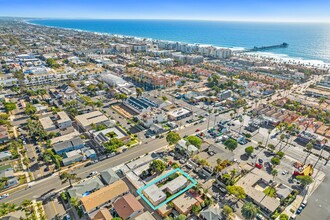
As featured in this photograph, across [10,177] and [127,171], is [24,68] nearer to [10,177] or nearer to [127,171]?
[10,177]

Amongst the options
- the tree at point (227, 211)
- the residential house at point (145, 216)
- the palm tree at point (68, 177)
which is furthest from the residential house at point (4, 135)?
the tree at point (227, 211)

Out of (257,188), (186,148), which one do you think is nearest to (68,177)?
(186,148)

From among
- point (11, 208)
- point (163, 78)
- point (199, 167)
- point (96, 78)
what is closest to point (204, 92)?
point (163, 78)

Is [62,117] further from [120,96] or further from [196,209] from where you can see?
[196,209]

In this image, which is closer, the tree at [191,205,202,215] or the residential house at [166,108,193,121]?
the tree at [191,205,202,215]

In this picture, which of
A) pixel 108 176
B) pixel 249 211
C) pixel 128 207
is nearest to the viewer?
pixel 249 211

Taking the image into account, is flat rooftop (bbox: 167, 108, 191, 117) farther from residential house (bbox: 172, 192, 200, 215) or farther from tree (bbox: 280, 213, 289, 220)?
tree (bbox: 280, 213, 289, 220)

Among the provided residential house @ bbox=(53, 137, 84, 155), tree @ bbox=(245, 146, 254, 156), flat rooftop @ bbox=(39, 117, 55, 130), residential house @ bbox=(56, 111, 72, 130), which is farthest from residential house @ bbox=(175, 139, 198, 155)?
flat rooftop @ bbox=(39, 117, 55, 130)

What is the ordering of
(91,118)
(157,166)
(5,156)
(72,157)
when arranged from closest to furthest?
(157,166) → (72,157) → (5,156) → (91,118)
